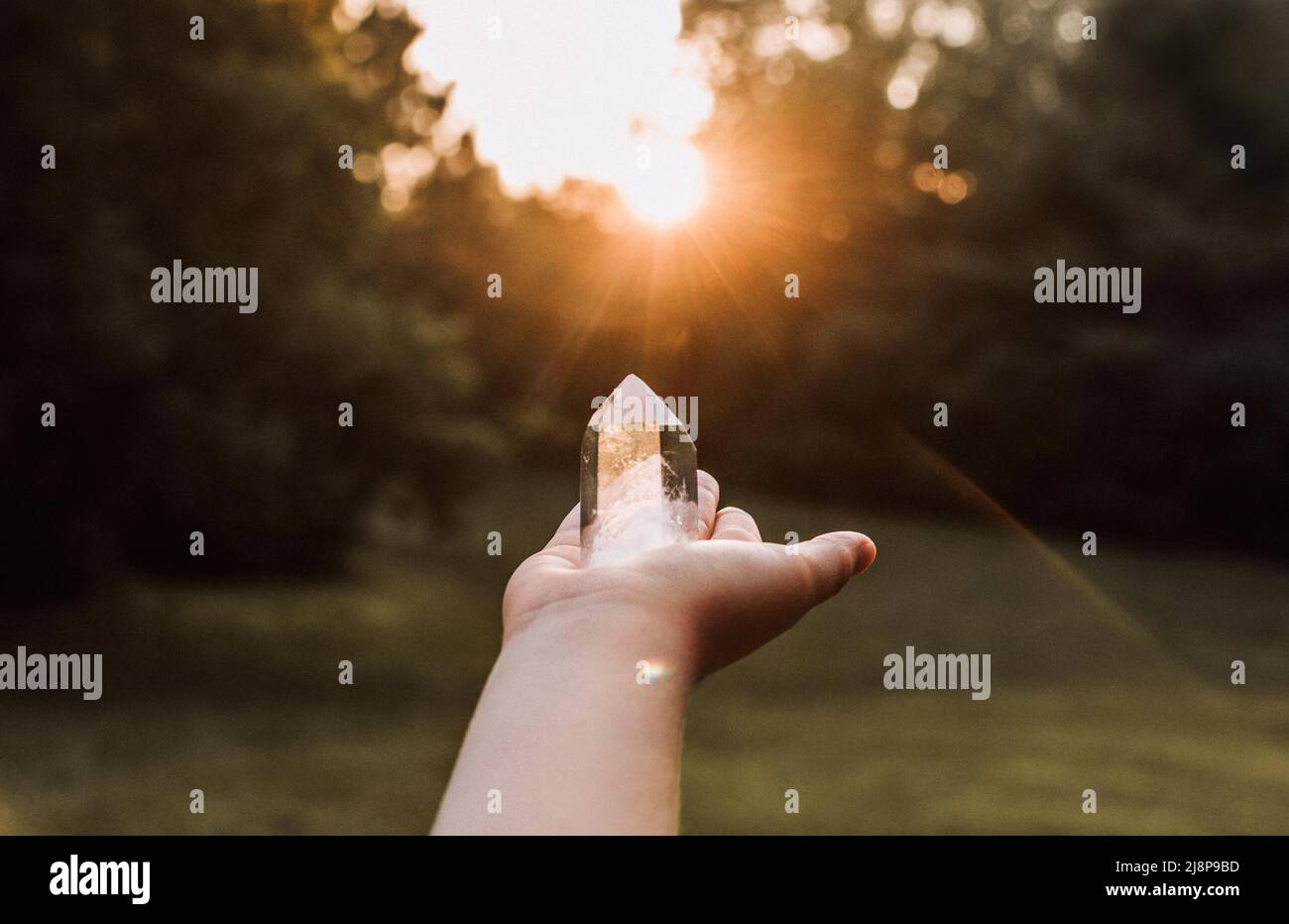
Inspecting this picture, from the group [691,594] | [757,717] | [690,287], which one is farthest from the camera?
[690,287]

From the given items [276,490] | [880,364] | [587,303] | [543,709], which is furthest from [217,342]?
[880,364]

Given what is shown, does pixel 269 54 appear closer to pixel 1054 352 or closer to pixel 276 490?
pixel 276 490

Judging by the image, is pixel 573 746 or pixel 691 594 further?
pixel 691 594

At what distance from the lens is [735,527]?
2611mm

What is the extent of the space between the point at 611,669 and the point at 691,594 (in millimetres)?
338

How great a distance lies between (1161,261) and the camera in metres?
16.4

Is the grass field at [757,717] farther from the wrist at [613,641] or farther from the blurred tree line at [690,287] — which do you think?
the wrist at [613,641]

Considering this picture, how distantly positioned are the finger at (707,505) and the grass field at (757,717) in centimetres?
487

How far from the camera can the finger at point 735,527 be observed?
2533 millimetres

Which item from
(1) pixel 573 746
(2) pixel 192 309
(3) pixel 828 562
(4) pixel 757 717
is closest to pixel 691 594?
(3) pixel 828 562

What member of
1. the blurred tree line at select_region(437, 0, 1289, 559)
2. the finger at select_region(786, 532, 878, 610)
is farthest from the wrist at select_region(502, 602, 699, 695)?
the blurred tree line at select_region(437, 0, 1289, 559)

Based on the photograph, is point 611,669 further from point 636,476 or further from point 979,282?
point 979,282

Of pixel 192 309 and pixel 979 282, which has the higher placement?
pixel 979 282

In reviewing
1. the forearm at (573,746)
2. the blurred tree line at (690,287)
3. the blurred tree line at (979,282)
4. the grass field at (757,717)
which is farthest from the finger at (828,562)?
the blurred tree line at (979,282)
